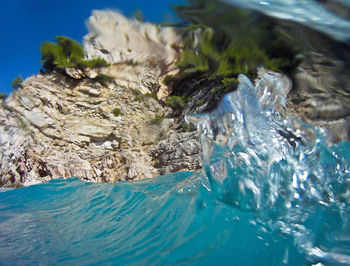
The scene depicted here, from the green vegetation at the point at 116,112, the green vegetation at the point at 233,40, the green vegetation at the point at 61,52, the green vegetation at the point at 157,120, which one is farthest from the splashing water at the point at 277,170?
the green vegetation at the point at 116,112

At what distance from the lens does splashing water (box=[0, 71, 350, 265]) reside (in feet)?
3.48

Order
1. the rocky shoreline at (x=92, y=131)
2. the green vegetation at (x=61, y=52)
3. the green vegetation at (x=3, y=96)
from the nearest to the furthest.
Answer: the green vegetation at (x=61, y=52) < the rocky shoreline at (x=92, y=131) < the green vegetation at (x=3, y=96)

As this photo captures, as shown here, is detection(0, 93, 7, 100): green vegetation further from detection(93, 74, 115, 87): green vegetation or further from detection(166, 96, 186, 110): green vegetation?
detection(166, 96, 186, 110): green vegetation

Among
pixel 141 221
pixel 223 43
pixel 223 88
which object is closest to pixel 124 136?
pixel 223 88

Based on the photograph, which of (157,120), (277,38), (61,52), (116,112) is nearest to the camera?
(277,38)

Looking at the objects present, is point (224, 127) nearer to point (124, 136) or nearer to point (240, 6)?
point (240, 6)

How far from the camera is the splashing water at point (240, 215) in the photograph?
106 cm

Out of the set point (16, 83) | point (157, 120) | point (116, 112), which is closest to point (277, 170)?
point (157, 120)

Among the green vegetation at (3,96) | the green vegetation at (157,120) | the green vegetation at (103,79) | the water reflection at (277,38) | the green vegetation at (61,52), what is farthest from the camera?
the green vegetation at (157,120)

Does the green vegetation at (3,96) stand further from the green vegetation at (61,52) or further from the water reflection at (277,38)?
the water reflection at (277,38)

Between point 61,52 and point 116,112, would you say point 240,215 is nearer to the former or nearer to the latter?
point 61,52

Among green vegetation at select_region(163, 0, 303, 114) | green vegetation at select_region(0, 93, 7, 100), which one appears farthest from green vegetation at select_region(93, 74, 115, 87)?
green vegetation at select_region(163, 0, 303, 114)

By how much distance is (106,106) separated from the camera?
7594mm

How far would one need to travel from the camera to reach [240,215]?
51.8 inches
